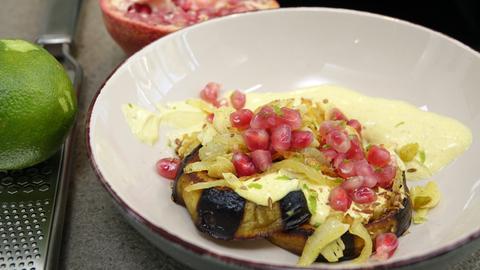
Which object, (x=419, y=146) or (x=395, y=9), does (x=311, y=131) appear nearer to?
(x=419, y=146)

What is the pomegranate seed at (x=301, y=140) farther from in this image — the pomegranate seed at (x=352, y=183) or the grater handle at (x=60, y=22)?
the grater handle at (x=60, y=22)

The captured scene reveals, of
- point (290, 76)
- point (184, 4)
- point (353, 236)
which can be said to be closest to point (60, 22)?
point (184, 4)

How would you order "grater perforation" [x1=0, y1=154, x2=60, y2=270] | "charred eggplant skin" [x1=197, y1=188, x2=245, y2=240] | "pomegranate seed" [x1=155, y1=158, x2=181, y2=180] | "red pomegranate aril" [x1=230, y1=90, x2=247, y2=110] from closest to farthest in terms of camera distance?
"charred eggplant skin" [x1=197, y1=188, x2=245, y2=240] < "grater perforation" [x1=0, y1=154, x2=60, y2=270] < "pomegranate seed" [x1=155, y1=158, x2=181, y2=180] < "red pomegranate aril" [x1=230, y1=90, x2=247, y2=110]

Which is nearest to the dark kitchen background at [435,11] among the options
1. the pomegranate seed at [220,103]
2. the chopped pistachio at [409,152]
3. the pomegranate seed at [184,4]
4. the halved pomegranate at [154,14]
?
the halved pomegranate at [154,14]

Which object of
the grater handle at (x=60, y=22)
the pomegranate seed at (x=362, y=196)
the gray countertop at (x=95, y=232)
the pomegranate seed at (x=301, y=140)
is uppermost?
the pomegranate seed at (x=301, y=140)

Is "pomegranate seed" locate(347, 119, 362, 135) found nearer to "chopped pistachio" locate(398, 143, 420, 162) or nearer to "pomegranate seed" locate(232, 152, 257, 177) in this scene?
"chopped pistachio" locate(398, 143, 420, 162)

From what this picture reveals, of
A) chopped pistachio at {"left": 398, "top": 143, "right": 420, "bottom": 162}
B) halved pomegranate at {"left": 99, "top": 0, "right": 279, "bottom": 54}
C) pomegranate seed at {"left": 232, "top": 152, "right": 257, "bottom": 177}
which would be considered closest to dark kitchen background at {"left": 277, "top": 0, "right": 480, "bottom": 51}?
halved pomegranate at {"left": 99, "top": 0, "right": 279, "bottom": 54}
